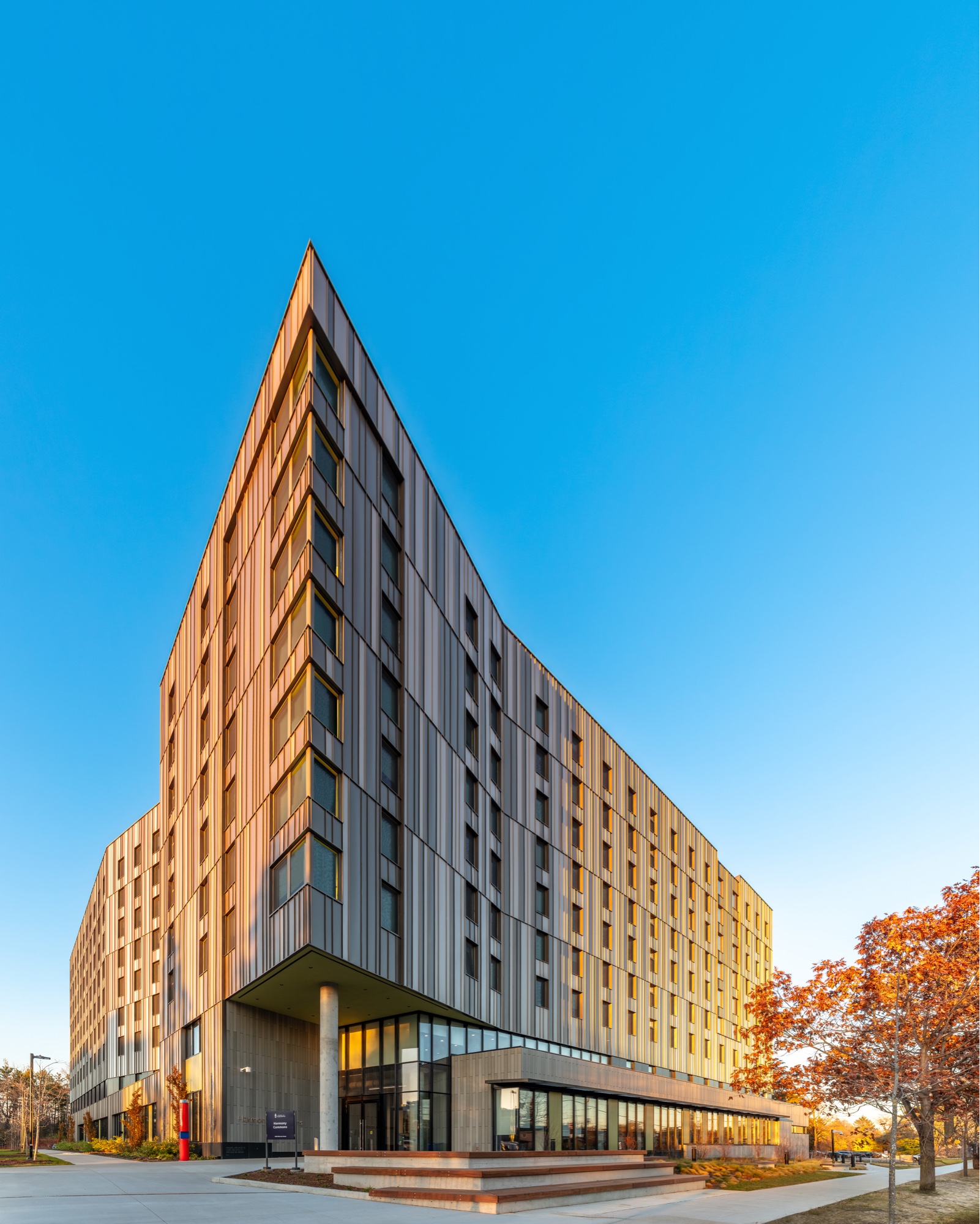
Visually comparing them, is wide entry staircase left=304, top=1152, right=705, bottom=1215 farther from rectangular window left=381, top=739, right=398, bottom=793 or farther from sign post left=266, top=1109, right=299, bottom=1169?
rectangular window left=381, top=739, right=398, bottom=793

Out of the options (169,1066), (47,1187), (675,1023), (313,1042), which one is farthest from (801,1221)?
(675,1023)

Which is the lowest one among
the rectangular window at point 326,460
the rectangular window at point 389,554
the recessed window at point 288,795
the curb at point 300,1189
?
the curb at point 300,1189

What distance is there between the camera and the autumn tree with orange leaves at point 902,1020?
89.1ft

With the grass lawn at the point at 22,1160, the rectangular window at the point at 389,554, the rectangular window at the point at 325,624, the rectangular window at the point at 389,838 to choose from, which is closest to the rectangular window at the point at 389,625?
the rectangular window at the point at 389,554

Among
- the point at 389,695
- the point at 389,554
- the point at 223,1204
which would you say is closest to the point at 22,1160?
the point at 389,695

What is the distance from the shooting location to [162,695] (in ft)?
Answer: 194

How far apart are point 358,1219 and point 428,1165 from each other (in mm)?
7889

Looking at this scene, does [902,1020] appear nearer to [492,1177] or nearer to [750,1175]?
[492,1177]

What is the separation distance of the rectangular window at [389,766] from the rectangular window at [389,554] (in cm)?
636

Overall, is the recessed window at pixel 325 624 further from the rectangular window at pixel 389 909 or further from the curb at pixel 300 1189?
the curb at pixel 300 1189

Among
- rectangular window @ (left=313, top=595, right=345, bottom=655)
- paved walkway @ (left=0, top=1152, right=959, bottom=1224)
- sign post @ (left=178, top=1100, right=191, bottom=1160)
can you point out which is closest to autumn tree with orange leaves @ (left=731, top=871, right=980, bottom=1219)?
paved walkway @ (left=0, top=1152, right=959, bottom=1224)

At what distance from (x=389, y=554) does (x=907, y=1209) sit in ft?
84.4

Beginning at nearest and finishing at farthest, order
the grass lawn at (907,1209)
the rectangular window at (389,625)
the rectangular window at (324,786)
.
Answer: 1. the grass lawn at (907,1209)
2. the rectangular window at (324,786)
3. the rectangular window at (389,625)

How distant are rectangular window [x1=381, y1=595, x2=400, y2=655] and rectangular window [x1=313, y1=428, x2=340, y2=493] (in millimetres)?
4672
